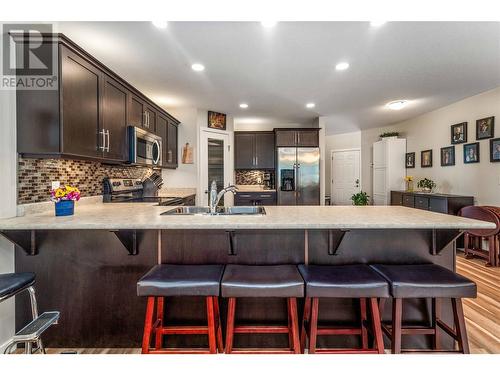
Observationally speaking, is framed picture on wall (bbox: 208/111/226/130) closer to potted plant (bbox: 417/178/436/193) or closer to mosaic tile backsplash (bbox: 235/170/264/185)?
mosaic tile backsplash (bbox: 235/170/264/185)

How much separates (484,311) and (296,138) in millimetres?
3979

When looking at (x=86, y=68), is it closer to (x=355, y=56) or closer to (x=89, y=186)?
(x=89, y=186)

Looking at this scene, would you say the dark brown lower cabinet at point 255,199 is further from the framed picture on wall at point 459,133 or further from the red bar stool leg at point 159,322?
the red bar stool leg at point 159,322

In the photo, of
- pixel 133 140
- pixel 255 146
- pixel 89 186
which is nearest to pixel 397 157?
pixel 255 146

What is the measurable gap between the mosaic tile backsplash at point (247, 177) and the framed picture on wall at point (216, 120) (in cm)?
125

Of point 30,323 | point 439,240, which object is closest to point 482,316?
point 439,240

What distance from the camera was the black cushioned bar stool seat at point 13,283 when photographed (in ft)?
4.44

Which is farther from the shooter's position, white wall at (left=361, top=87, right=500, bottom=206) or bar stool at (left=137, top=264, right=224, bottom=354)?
white wall at (left=361, top=87, right=500, bottom=206)

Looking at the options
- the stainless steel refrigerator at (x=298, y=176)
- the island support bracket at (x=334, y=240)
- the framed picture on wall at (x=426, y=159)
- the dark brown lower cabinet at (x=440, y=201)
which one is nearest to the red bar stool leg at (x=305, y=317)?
the island support bracket at (x=334, y=240)

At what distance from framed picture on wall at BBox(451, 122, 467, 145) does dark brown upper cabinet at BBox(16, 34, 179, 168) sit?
511 cm

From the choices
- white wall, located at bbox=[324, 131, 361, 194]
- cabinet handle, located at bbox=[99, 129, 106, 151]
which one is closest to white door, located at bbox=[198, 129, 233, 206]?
cabinet handle, located at bbox=[99, 129, 106, 151]

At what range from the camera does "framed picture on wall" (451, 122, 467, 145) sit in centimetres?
445

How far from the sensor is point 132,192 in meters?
3.64
